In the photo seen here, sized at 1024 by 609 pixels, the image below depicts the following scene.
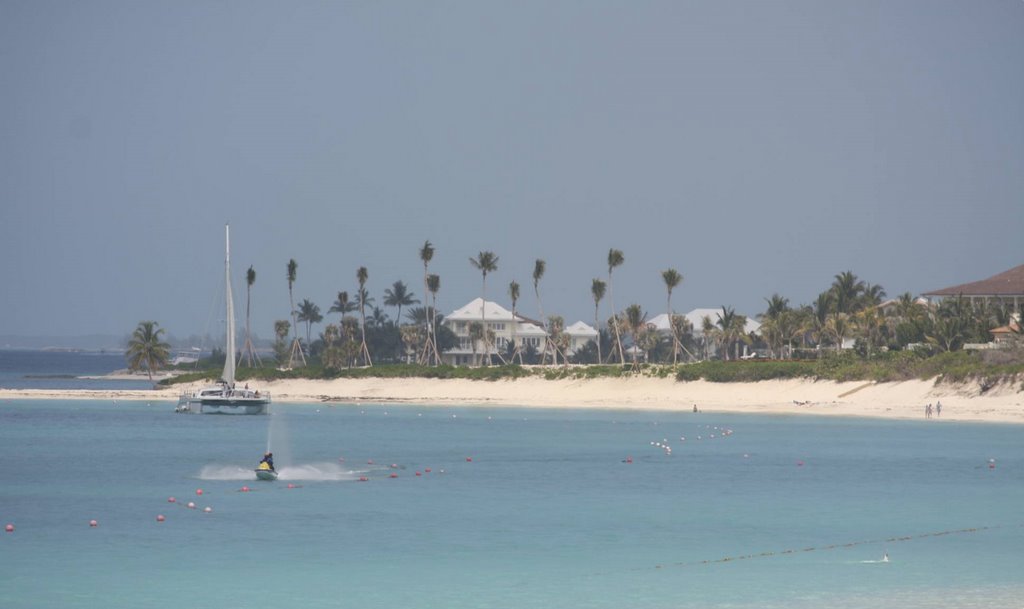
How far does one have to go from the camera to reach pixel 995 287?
13462 cm

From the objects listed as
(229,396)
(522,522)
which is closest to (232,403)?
(229,396)

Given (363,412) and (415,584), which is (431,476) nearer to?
(415,584)

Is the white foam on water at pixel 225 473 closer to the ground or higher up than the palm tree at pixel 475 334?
closer to the ground

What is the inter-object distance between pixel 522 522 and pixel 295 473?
16743 mm

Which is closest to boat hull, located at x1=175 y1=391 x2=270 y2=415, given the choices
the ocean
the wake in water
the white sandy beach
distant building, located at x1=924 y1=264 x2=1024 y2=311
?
the ocean

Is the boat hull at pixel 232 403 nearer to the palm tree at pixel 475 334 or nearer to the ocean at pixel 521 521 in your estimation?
the ocean at pixel 521 521

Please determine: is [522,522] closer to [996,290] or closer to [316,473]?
[316,473]

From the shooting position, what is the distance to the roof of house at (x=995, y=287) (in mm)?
131325

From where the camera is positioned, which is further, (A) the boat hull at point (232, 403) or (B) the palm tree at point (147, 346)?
(B) the palm tree at point (147, 346)

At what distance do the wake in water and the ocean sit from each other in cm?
16

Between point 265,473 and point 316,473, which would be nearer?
point 265,473

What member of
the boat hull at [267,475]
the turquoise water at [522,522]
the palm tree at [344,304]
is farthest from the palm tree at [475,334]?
the boat hull at [267,475]

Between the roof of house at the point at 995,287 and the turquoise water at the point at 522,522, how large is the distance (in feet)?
176

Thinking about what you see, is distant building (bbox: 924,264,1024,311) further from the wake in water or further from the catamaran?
the wake in water
